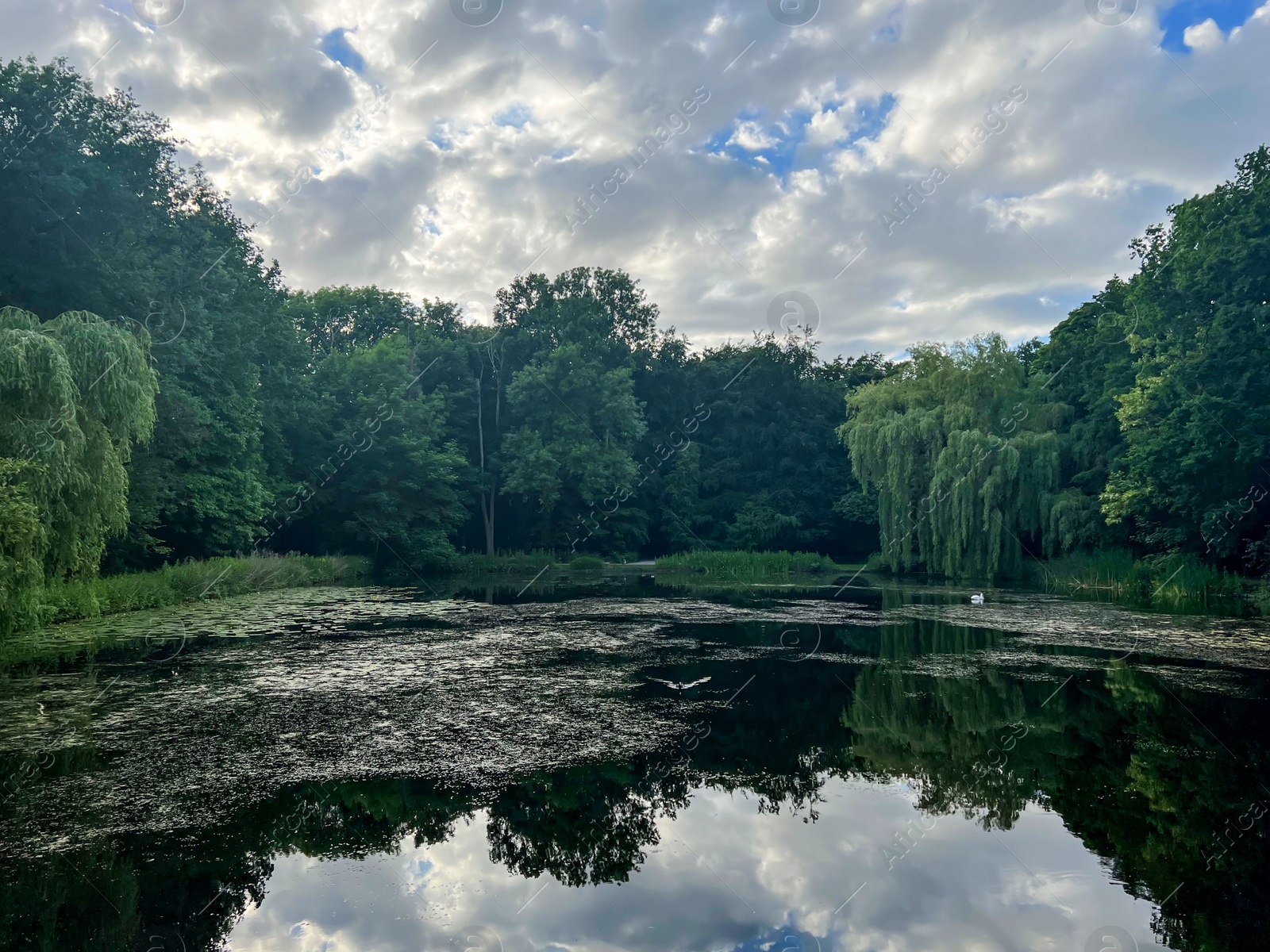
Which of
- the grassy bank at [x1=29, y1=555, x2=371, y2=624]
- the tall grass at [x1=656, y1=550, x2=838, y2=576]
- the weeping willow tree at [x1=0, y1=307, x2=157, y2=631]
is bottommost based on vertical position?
the tall grass at [x1=656, y1=550, x2=838, y2=576]

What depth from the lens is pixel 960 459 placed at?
27.1m

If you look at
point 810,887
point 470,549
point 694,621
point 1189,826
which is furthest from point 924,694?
point 470,549

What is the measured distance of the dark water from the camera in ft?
13.6

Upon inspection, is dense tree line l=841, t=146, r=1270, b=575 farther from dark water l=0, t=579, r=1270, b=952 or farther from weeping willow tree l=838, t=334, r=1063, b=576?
dark water l=0, t=579, r=1270, b=952

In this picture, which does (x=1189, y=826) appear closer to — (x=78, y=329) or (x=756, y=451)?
(x=78, y=329)

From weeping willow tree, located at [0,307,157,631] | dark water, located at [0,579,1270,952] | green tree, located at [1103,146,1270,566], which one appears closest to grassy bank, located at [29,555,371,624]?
weeping willow tree, located at [0,307,157,631]

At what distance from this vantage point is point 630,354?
47.3 m

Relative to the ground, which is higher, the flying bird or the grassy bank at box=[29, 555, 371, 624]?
the grassy bank at box=[29, 555, 371, 624]

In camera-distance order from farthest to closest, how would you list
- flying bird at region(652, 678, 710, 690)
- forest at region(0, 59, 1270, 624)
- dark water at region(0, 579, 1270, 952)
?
forest at region(0, 59, 1270, 624)
flying bird at region(652, 678, 710, 690)
dark water at region(0, 579, 1270, 952)

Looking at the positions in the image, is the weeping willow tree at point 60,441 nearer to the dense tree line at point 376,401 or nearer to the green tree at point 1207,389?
the dense tree line at point 376,401

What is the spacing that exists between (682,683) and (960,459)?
20.2m

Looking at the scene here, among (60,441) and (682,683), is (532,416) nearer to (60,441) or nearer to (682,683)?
(60,441)

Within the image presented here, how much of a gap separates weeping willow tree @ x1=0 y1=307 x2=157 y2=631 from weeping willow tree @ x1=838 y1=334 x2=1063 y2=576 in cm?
2228

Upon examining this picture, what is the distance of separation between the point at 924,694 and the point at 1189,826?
3.73 meters
